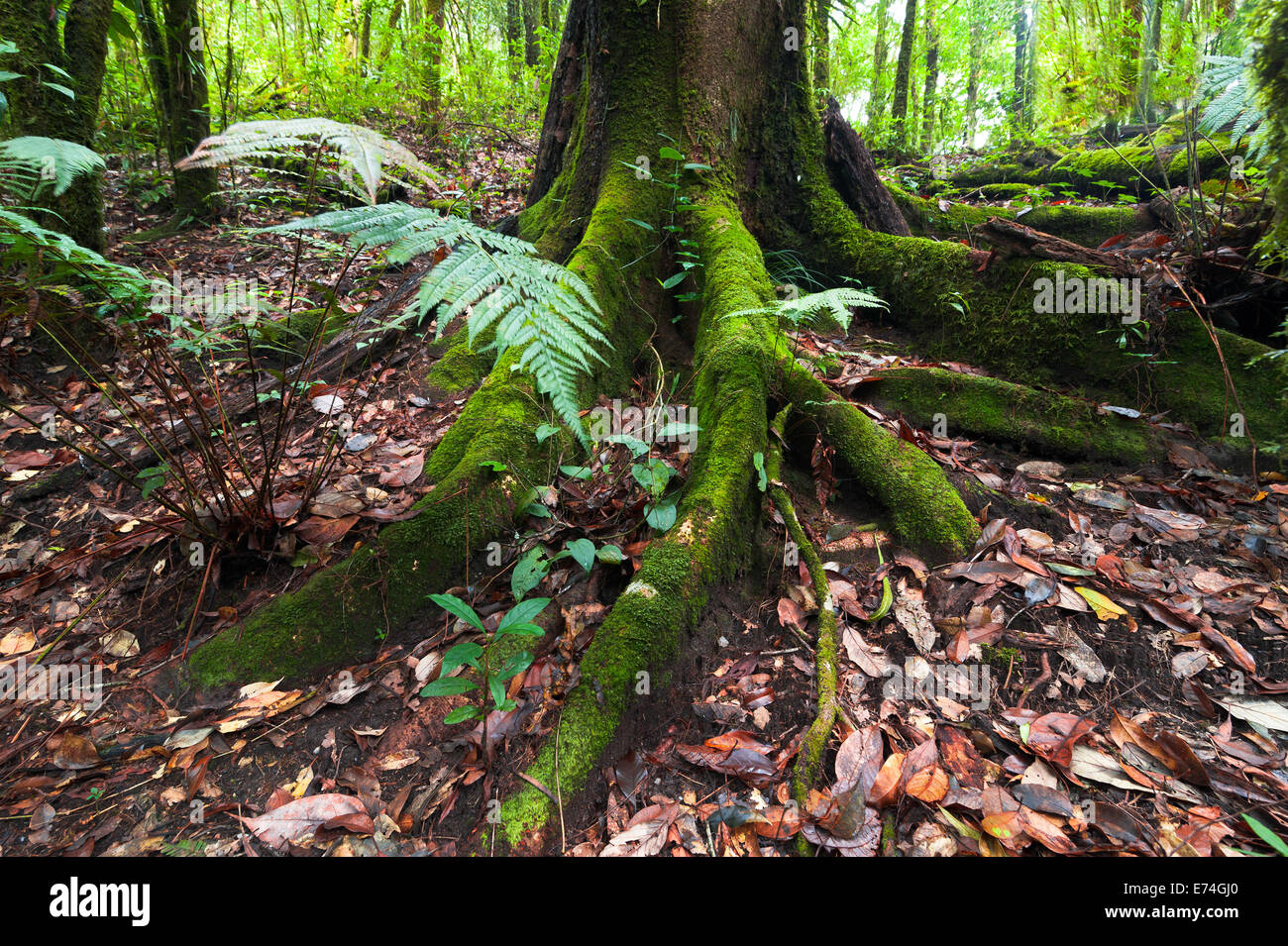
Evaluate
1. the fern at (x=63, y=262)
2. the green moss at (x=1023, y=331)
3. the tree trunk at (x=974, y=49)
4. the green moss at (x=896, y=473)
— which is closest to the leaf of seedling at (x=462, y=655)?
the fern at (x=63, y=262)

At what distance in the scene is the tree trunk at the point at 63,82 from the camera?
387 cm

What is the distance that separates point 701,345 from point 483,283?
5.22 ft

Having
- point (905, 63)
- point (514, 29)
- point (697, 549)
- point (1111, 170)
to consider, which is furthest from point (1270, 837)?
point (514, 29)

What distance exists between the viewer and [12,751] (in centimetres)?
196

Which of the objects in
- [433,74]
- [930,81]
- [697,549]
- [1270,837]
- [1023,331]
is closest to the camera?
[1270,837]

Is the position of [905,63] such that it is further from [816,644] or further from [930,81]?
[816,644]

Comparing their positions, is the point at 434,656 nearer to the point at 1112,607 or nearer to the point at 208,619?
the point at 208,619

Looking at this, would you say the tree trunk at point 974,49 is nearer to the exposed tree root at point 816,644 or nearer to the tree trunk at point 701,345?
the tree trunk at point 701,345

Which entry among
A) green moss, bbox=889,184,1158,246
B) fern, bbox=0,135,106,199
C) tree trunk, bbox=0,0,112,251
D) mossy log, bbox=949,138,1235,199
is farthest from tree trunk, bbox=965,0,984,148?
fern, bbox=0,135,106,199

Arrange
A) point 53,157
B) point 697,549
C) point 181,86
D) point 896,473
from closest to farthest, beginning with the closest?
point 53,157
point 697,549
point 896,473
point 181,86

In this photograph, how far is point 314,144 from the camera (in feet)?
4.56

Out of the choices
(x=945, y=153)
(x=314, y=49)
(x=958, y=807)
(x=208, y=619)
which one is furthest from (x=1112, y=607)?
(x=945, y=153)

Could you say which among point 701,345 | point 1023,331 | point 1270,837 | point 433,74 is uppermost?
point 433,74

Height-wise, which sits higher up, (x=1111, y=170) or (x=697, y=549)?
(x=1111, y=170)
